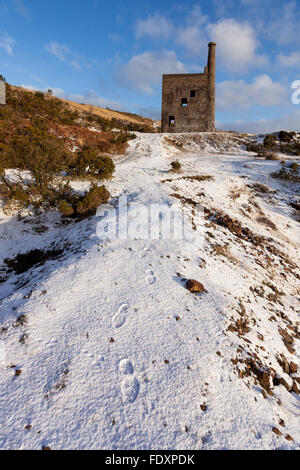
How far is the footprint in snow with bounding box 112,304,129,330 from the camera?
13.0 feet

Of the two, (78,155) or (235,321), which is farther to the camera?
(78,155)

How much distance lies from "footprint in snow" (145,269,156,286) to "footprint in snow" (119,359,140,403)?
1880mm

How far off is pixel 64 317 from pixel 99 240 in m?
2.89

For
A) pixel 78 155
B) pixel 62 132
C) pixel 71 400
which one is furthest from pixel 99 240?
pixel 62 132

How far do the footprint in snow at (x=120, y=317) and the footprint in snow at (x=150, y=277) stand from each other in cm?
87

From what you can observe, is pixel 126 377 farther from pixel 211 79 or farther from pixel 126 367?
pixel 211 79

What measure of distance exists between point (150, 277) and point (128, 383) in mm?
2375

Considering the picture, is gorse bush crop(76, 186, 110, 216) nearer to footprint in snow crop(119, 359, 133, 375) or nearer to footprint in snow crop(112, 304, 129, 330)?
footprint in snow crop(112, 304, 129, 330)

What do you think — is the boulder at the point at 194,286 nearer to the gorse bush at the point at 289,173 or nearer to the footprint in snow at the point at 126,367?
the footprint in snow at the point at 126,367

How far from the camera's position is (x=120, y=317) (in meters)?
4.12

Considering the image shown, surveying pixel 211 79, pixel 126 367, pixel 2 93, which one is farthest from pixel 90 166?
pixel 211 79

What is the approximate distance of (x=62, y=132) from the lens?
20438mm
